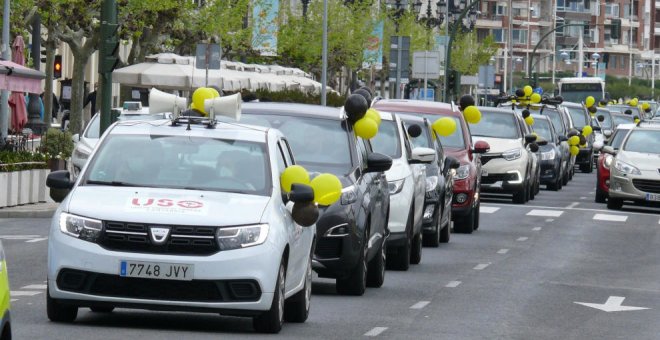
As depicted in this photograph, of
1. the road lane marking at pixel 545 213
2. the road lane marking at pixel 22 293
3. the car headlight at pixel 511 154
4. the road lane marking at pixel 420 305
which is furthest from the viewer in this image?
the car headlight at pixel 511 154

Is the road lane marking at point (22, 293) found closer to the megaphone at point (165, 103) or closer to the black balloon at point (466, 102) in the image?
the megaphone at point (165, 103)

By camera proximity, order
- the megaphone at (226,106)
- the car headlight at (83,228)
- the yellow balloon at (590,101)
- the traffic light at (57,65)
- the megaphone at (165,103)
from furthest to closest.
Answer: the yellow balloon at (590,101)
the traffic light at (57,65)
the megaphone at (165,103)
the megaphone at (226,106)
the car headlight at (83,228)

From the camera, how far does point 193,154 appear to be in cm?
1400

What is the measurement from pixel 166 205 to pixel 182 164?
36.0 inches

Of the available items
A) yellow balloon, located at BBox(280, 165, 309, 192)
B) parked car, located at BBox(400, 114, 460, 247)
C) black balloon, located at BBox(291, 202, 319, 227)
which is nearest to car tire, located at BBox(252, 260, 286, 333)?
black balloon, located at BBox(291, 202, 319, 227)

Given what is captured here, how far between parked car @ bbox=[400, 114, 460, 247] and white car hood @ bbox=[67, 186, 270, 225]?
11.0 metres

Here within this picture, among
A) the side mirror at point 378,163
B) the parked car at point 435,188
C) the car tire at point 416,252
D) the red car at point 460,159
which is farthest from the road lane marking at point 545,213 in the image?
the side mirror at point 378,163

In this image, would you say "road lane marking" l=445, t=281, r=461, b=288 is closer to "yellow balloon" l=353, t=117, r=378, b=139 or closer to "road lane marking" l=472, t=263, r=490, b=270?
"yellow balloon" l=353, t=117, r=378, b=139

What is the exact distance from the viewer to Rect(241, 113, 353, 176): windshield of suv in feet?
57.3

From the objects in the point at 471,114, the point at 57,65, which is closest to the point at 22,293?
the point at 471,114

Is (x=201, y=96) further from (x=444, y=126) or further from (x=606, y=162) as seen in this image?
(x=606, y=162)

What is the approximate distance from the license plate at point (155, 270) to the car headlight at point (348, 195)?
397 centimetres

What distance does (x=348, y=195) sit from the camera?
54.6 feet

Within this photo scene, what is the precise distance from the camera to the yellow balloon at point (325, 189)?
15.0 m
